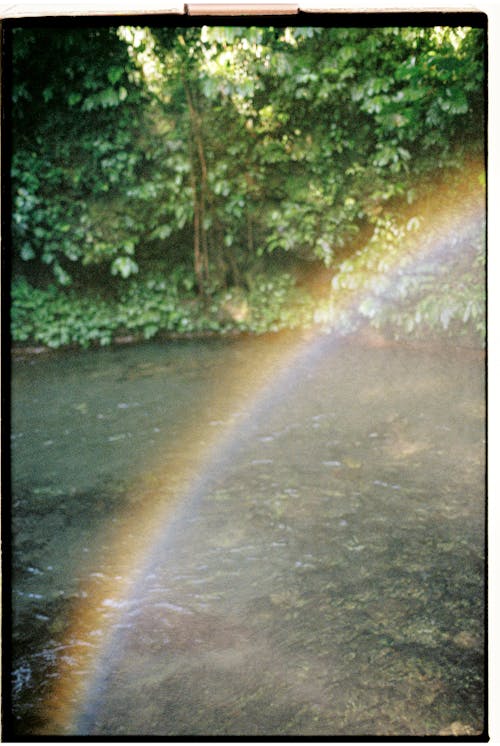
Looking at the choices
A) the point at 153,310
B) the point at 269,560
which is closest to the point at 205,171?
the point at 153,310

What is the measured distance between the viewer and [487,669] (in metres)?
1.43

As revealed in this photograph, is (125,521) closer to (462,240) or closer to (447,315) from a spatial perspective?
(447,315)

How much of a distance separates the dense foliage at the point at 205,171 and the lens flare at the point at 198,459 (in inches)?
10.4

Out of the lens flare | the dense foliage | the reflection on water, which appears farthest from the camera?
the dense foliage

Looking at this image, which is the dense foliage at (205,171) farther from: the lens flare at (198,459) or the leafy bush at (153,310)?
the lens flare at (198,459)

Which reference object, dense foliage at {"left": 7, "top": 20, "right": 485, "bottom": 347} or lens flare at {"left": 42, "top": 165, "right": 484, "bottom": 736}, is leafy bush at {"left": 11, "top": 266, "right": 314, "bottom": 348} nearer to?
dense foliage at {"left": 7, "top": 20, "right": 485, "bottom": 347}

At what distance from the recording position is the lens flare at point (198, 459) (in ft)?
7.09

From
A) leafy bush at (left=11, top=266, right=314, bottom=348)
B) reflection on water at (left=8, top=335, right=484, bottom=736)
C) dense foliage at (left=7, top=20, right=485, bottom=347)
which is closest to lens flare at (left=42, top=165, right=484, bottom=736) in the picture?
reflection on water at (left=8, top=335, right=484, bottom=736)

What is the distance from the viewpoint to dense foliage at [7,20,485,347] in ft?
16.9

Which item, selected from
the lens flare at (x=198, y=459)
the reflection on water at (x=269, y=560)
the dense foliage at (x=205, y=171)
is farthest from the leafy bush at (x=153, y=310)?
the reflection on water at (x=269, y=560)

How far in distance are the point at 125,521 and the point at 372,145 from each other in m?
4.31

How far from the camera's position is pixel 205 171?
6.55m

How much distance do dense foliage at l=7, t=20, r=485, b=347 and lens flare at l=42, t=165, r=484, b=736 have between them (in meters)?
→ 0.26

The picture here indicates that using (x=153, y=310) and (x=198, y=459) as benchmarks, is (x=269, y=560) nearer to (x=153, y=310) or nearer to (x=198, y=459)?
(x=198, y=459)
